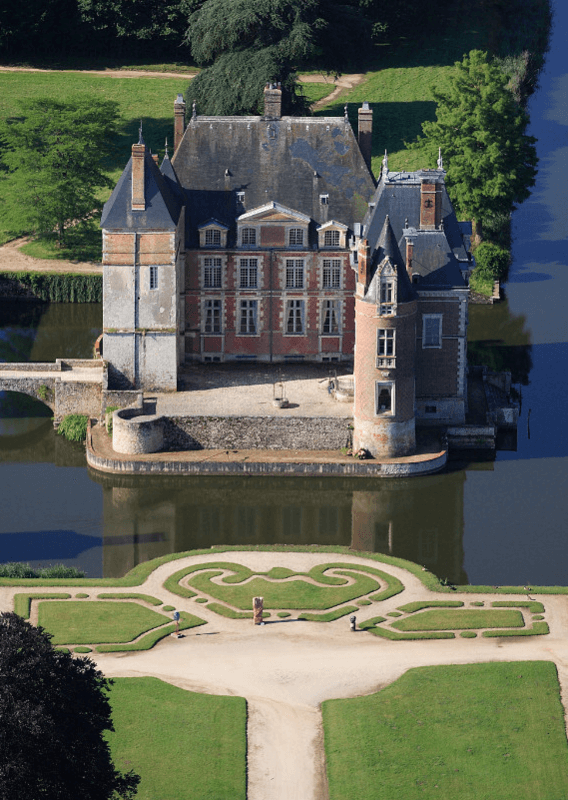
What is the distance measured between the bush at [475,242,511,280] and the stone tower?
83.0 ft

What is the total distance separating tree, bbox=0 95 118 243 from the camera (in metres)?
94.8

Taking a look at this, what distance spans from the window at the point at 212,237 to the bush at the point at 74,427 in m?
9.84

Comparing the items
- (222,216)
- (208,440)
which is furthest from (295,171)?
(208,440)

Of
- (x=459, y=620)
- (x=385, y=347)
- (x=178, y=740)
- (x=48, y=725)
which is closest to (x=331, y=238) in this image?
(x=385, y=347)

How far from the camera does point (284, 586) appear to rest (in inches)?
2251

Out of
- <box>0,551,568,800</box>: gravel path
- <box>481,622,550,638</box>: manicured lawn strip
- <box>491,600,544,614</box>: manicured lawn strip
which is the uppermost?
<box>491,600,544,614</box>: manicured lawn strip

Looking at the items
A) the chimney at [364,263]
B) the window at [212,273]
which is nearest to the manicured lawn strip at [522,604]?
the chimney at [364,263]

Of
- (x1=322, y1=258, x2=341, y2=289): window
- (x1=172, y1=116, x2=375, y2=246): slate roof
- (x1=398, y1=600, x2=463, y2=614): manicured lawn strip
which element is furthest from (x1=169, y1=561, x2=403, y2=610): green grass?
(x1=172, y1=116, x2=375, y2=246): slate roof

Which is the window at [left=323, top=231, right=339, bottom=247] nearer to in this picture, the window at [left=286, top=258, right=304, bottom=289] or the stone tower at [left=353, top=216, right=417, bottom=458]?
the window at [left=286, top=258, right=304, bottom=289]

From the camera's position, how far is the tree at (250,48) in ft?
323

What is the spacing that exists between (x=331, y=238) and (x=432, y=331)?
7.93 m

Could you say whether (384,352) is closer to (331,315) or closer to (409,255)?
(409,255)

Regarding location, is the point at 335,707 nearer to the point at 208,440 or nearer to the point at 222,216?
the point at 208,440

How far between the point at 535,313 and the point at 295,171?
18.7m
